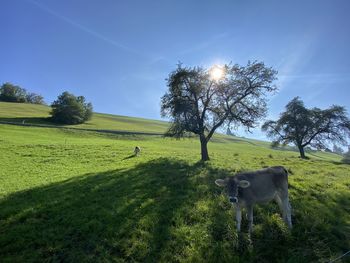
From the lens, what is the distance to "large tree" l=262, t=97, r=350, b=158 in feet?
125

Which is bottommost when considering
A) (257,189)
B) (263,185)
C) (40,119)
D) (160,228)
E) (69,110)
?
(160,228)

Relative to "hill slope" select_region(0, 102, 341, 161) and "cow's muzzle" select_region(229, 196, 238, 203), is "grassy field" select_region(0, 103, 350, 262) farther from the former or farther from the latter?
"hill slope" select_region(0, 102, 341, 161)

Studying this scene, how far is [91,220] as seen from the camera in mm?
7797

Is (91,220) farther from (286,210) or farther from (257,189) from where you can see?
(286,210)

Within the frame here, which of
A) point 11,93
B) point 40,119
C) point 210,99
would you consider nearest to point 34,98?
point 11,93

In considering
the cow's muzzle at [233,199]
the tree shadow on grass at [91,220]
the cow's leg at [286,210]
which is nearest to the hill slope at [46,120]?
the tree shadow on grass at [91,220]

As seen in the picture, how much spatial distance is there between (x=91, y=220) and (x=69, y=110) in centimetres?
5976

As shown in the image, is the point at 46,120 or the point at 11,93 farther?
the point at 11,93

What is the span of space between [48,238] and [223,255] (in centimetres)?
527

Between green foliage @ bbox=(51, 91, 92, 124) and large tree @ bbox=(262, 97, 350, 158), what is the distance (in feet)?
171

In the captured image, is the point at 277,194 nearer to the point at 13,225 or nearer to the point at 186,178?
the point at 186,178

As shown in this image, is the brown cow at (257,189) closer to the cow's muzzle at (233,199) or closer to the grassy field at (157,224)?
the cow's muzzle at (233,199)

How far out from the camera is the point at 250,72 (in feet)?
71.6

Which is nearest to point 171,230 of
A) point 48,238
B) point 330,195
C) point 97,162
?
point 48,238
